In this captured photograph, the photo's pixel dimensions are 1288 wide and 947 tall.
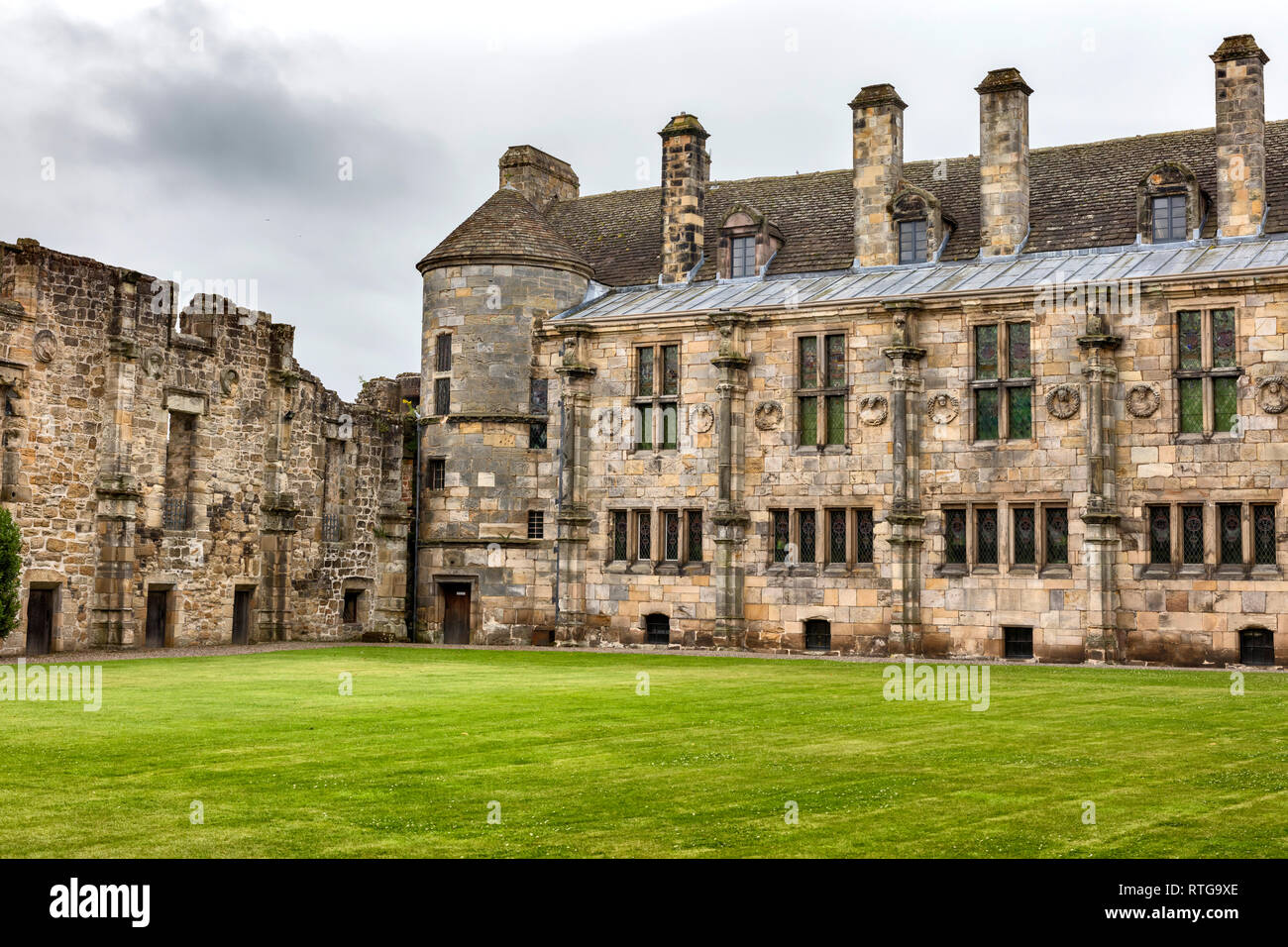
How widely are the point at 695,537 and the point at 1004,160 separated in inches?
449

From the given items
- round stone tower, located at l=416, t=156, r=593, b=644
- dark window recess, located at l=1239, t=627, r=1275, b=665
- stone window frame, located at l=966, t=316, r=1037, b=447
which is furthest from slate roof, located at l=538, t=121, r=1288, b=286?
dark window recess, located at l=1239, t=627, r=1275, b=665

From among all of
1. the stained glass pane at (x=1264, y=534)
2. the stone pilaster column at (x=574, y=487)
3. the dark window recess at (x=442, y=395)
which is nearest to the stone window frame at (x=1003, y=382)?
the stained glass pane at (x=1264, y=534)

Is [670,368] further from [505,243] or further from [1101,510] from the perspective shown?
[1101,510]

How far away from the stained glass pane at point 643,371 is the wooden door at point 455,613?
693 centimetres

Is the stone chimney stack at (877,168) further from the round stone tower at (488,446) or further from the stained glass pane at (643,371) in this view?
the round stone tower at (488,446)

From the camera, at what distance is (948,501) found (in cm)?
3272

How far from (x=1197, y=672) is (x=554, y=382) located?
56.8ft

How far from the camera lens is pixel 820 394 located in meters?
34.3

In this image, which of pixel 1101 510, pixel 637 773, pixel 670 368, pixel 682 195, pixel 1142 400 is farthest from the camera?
pixel 682 195

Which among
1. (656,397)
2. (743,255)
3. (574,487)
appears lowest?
(574,487)

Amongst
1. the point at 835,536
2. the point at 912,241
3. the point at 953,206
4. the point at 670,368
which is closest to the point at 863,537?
the point at 835,536

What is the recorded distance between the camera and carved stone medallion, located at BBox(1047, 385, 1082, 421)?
104 feet

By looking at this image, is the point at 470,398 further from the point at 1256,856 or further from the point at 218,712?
the point at 1256,856

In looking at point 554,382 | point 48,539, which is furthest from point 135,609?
point 554,382
